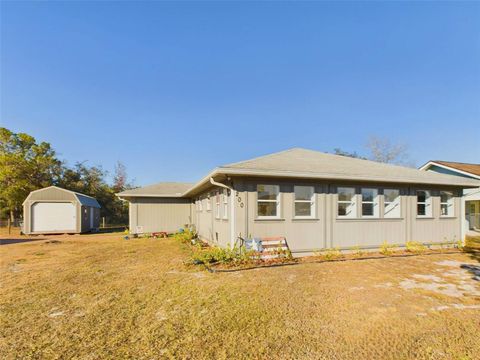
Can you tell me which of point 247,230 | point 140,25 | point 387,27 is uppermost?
point 387,27

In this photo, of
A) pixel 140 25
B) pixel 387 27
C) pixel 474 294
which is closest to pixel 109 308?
pixel 474 294

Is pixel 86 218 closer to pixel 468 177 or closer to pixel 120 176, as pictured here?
pixel 120 176

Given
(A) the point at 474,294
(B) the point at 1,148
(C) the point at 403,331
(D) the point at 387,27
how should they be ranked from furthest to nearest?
(B) the point at 1,148 → (D) the point at 387,27 → (A) the point at 474,294 → (C) the point at 403,331

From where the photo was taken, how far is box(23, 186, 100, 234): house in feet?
55.5

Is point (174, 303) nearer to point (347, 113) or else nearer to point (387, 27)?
point (387, 27)

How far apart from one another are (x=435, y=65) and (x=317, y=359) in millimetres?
17027

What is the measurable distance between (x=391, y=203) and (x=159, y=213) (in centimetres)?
1371

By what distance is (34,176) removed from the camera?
2422 centimetres

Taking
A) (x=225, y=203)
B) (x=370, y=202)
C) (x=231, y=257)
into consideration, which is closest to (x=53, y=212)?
(x=225, y=203)

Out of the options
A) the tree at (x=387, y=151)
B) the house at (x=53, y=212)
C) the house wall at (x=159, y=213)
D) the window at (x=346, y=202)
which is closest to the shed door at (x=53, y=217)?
the house at (x=53, y=212)

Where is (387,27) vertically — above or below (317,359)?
above

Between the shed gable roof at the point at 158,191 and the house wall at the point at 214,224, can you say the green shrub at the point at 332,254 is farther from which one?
the shed gable roof at the point at 158,191

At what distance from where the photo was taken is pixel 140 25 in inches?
403

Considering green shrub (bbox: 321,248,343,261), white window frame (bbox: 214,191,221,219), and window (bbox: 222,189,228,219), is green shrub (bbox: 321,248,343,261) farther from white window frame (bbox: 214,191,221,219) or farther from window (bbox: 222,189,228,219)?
white window frame (bbox: 214,191,221,219)
